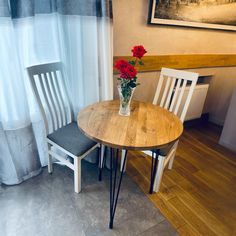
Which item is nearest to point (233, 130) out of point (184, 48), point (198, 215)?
point (184, 48)

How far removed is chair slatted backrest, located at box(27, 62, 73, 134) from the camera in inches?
63.0

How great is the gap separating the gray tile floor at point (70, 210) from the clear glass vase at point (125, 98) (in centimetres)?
78

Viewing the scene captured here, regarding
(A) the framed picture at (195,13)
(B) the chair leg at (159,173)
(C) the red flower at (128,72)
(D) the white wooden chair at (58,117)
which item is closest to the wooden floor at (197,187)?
(B) the chair leg at (159,173)

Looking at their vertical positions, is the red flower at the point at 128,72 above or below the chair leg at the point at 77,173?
above

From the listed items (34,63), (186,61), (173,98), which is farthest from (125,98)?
(186,61)

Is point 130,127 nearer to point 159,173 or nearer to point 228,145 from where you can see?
point 159,173

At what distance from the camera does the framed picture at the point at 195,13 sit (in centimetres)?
204

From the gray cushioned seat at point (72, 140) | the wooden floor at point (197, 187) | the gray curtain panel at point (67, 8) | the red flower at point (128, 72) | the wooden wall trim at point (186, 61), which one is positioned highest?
the gray curtain panel at point (67, 8)

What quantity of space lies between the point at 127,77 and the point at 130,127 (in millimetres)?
326

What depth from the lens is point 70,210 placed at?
5.16 ft

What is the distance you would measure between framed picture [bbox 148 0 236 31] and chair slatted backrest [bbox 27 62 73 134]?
1.12 m

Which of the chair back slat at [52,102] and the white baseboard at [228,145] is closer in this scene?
the chair back slat at [52,102]

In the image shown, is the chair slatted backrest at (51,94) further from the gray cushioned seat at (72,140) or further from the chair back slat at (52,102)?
the gray cushioned seat at (72,140)

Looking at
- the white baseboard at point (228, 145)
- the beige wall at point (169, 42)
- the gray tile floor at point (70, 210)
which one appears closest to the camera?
the gray tile floor at point (70, 210)
